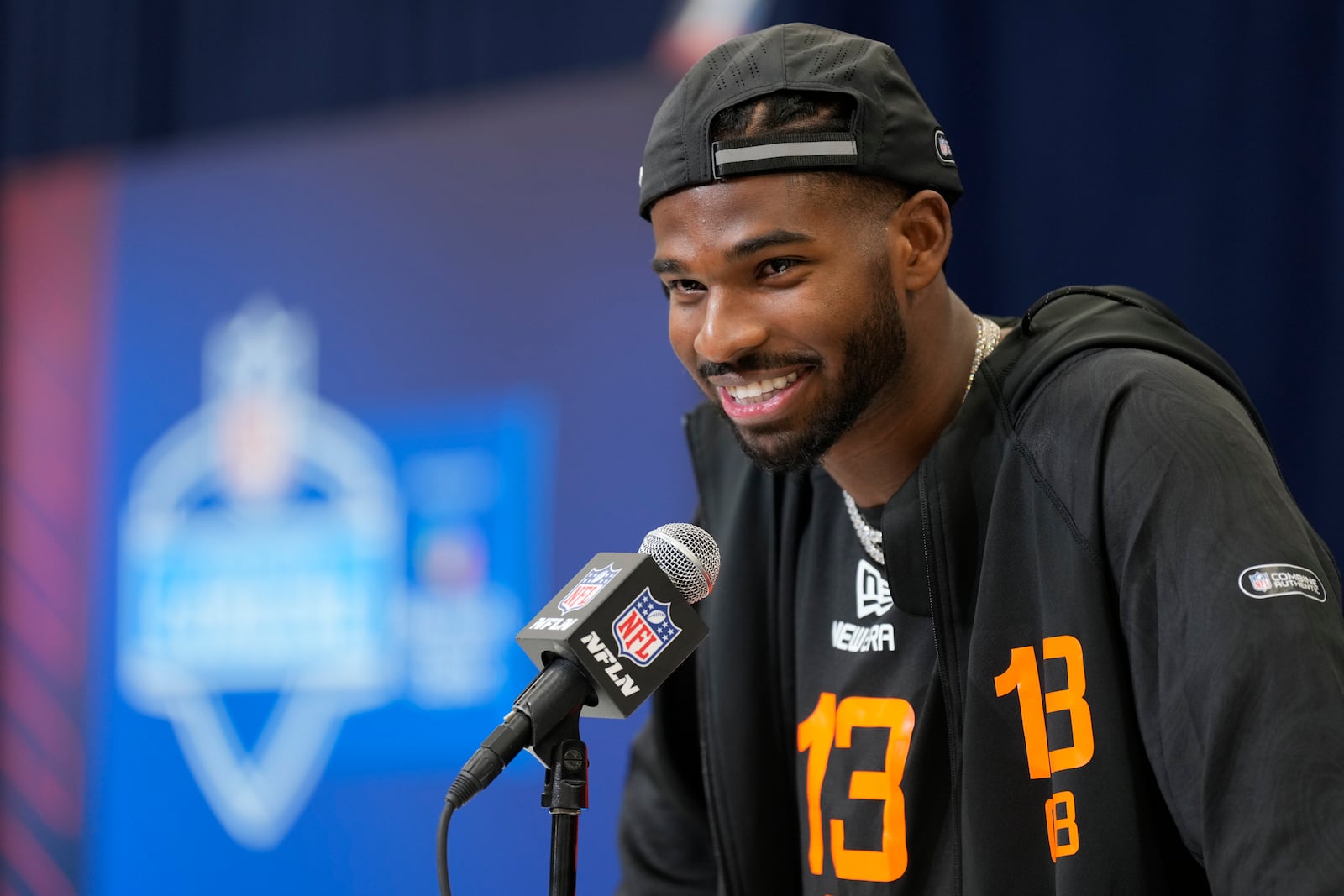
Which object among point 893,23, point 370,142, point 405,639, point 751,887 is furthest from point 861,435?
point 370,142

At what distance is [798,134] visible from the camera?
1314mm

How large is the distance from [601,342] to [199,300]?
114 cm

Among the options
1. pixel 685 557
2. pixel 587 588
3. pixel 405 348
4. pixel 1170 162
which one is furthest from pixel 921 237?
pixel 405 348

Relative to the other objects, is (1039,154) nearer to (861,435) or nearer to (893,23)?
(893,23)

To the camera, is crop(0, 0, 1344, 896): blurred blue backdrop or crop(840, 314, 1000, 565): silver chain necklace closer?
crop(840, 314, 1000, 565): silver chain necklace

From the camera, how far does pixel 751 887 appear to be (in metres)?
1.57

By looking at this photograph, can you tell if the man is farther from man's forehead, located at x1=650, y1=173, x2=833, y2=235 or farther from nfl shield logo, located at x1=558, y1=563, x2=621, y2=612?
nfl shield logo, located at x1=558, y1=563, x2=621, y2=612

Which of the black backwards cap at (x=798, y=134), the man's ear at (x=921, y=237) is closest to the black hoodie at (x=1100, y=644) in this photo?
the man's ear at (x=921, y=237)

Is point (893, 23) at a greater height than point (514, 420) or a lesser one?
greater

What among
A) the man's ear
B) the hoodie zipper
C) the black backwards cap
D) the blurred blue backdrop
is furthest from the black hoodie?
the blurred blue backdrop

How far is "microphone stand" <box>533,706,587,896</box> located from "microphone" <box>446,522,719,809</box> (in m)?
0.01

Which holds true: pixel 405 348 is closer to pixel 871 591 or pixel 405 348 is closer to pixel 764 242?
pixel 871 591

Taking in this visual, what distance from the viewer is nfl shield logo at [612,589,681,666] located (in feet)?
3.52

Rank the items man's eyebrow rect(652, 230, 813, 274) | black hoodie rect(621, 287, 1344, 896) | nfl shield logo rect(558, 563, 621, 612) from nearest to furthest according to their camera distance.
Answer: black hoodie rect(621, 287, 1344, 896), nfl shield logo rect(558, 563, 621, 612), man's eyebrow rect(652, 230, 813, 274)
